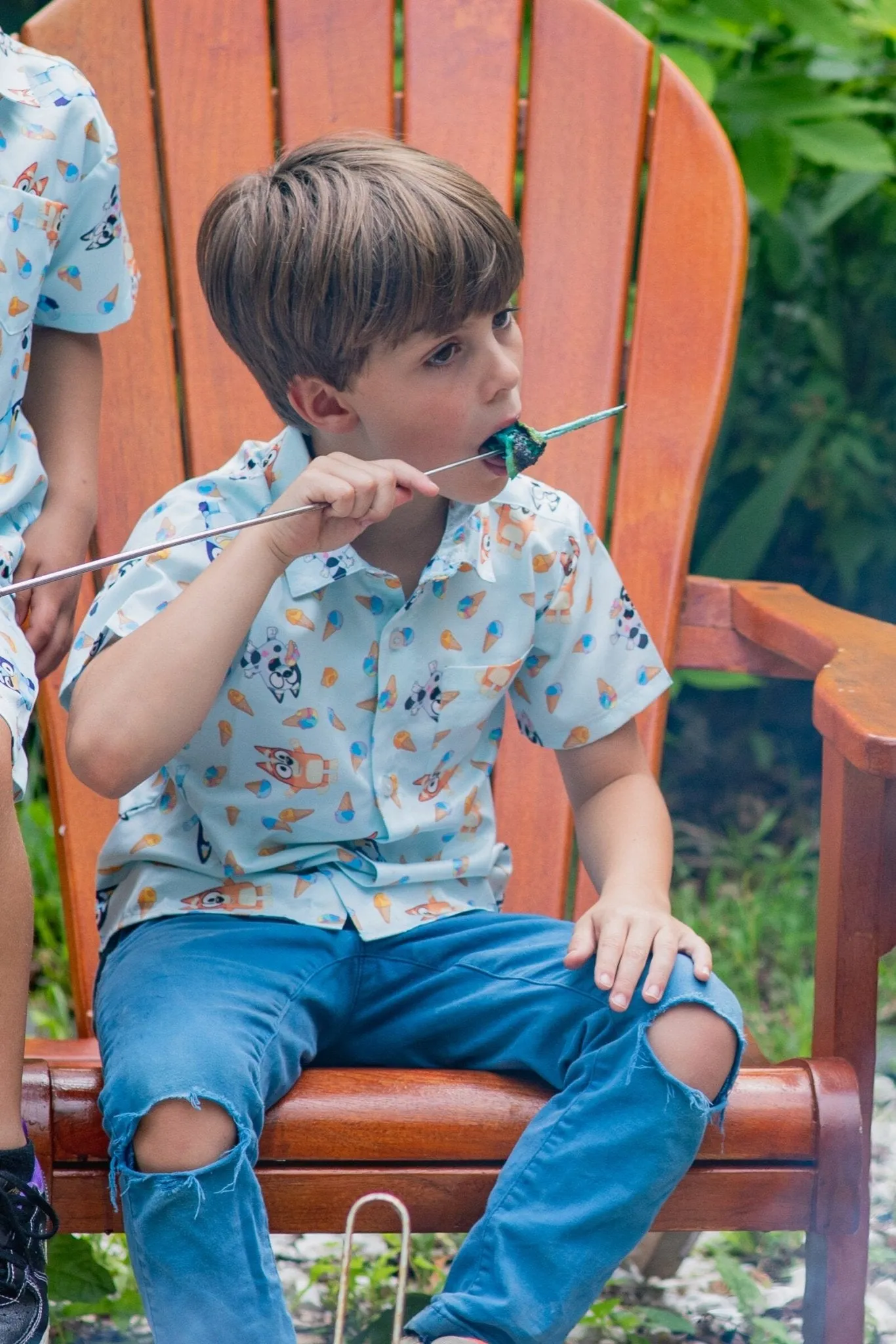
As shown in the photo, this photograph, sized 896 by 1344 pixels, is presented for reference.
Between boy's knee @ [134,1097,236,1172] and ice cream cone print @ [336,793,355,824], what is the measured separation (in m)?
0.29

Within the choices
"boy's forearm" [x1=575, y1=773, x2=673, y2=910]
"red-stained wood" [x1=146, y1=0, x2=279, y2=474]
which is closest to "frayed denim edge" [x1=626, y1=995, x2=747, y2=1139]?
"boy's forearm" [x1=575, y1=773, x2=673, y2=910]

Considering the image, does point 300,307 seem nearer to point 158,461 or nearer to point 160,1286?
point 158,461

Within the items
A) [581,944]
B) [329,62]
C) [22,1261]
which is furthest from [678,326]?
[22,1261]

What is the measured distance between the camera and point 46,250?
53.1 inches

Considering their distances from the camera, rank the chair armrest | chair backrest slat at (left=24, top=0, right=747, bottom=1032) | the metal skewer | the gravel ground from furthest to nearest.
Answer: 1. chair backrest slat at (left=24, top=0, right=747, bottom=1032)
2. the gravel ground
3. the chair armrest
4. the metal skewer

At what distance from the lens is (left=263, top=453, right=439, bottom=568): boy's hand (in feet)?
3.72

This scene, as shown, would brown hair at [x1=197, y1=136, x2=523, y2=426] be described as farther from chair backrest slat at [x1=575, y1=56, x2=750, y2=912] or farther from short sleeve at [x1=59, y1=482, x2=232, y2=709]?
chair backrest slat at [x1=575, y1=56, x2=750, y2=912]

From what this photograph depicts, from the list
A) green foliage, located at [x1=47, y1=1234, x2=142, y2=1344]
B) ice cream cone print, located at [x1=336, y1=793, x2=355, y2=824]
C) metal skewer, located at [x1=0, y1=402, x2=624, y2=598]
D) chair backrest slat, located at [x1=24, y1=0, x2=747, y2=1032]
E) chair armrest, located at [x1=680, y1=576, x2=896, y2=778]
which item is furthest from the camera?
chair backrest slat, located at [x1=24, y1=0, x2=747, y2=1032]

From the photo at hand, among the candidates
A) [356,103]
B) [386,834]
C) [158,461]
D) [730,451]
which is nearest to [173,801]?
[386,834]

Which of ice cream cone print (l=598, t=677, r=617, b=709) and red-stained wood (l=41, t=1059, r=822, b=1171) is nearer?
red-stained wood (l=41, t=1059, r=822, b=1171)

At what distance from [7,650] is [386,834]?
33cm

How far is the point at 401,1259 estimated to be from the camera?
1.12 m

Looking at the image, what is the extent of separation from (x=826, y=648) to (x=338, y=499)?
0.54m

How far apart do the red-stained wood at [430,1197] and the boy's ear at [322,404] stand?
1.86 feet
